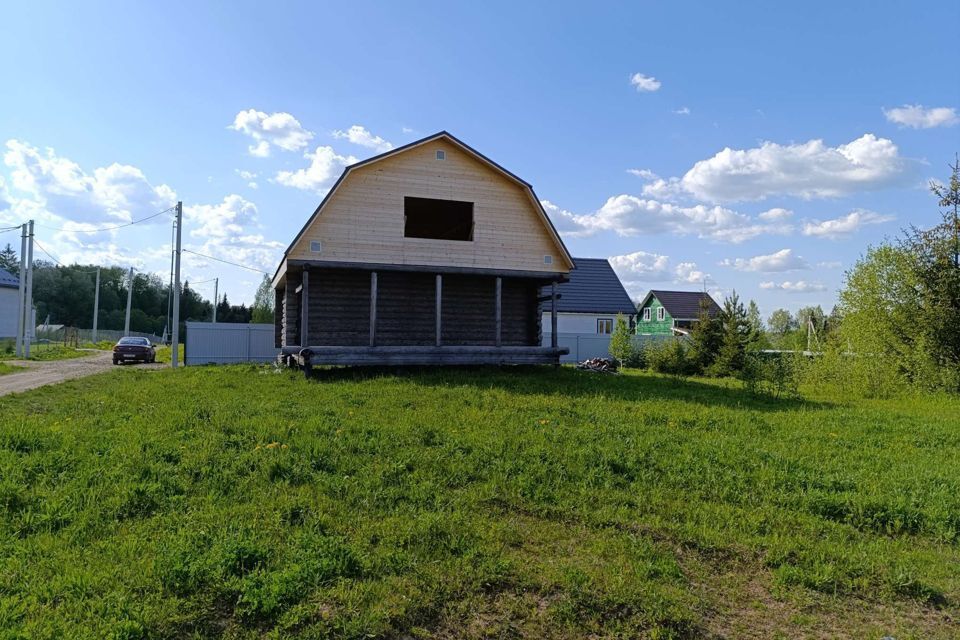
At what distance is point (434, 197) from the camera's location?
51.5 feet

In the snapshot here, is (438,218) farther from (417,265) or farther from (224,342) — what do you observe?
(224,342)

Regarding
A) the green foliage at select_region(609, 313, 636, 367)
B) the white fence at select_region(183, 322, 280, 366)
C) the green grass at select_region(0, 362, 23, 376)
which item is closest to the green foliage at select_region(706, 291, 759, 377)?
the green foliage at select_region(609, 313, 636, 367)

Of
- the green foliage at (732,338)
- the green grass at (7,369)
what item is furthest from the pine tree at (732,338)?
the green grass at (7,369)

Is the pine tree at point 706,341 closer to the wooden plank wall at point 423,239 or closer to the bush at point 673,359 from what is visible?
the bush at point 673,359

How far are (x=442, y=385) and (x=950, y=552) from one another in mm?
9109

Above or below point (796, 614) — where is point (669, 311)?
above

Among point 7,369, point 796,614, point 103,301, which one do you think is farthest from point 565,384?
point 103,301

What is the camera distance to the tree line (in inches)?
2899

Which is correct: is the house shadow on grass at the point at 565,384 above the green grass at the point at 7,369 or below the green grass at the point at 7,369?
above

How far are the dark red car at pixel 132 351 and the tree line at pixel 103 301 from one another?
39964 millimetres

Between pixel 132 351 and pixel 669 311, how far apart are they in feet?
119

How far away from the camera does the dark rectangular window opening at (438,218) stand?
16734 millimetres

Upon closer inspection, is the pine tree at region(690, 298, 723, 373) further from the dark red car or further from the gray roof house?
the dark red car

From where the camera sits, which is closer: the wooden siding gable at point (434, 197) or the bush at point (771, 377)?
the bush at point (771, 377)
